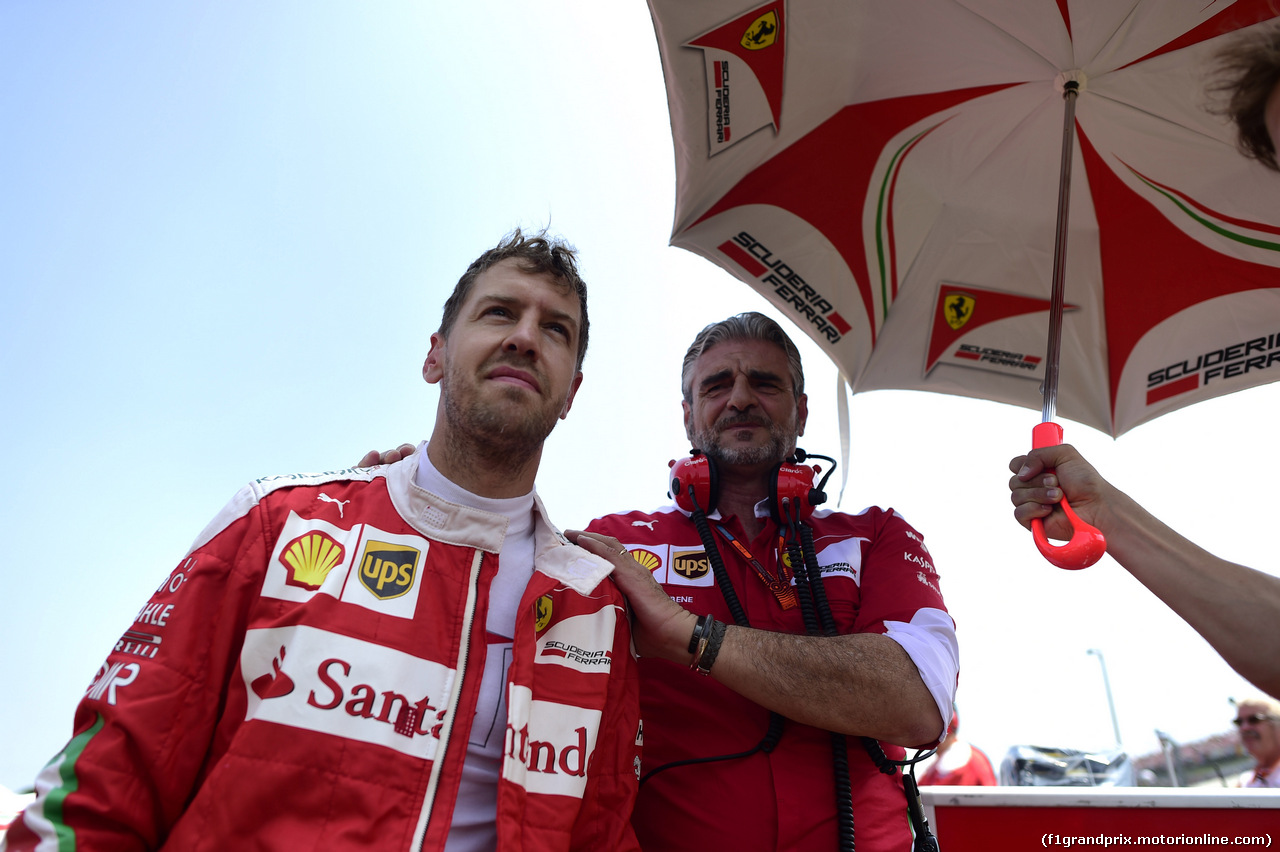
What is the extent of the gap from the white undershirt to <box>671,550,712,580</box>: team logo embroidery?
69 cm

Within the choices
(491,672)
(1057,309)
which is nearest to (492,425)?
(491,672)

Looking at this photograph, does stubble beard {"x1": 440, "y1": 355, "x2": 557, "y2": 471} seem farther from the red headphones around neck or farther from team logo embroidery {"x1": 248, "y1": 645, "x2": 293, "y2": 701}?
the red headphones around neck

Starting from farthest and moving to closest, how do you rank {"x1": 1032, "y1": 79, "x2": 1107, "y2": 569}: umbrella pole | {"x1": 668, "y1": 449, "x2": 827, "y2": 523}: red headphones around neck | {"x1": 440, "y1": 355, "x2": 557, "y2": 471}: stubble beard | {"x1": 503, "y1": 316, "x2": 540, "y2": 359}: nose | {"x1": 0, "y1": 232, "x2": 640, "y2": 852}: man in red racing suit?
{"x1": 668, "y1": 449, "x2": 827, "y2": 523}: red headphones around neck, {"x1": 1032, "y1": 79, "x2": 1107, "y2": 569}: umbrella pole, {"x1": 503, "y1": 316, "x2": 540, "y2": 359}: nose, {"x1": 440, "y1": 355, "x2": 557, "y2": 471}: stubble beard, {"x1": 0, "y1": 232, "x2": 640, "y2": 852}: man in red racing suit

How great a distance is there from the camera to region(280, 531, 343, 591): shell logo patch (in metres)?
1.56

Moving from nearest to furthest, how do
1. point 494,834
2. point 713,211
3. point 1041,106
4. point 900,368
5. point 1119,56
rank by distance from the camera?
point 494,834 → point 1119,56 → point 1041,106 → point 713,211 → point 900,368

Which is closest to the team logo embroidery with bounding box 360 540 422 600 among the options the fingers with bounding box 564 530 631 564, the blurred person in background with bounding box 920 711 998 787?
the fingers with bounding box 564 530 631 564

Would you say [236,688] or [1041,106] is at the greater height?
[1041,106]

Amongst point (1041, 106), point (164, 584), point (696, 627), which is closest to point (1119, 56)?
point (1041, 106)

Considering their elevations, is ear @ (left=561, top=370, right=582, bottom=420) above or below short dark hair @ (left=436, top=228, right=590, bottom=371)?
below

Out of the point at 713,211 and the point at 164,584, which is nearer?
the point at 164,584

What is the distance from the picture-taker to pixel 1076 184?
2.71 meters

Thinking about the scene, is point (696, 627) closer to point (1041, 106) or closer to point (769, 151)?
point (769, 151)

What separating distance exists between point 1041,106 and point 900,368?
109cm

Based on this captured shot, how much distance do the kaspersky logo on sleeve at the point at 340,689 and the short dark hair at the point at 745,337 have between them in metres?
1.93
